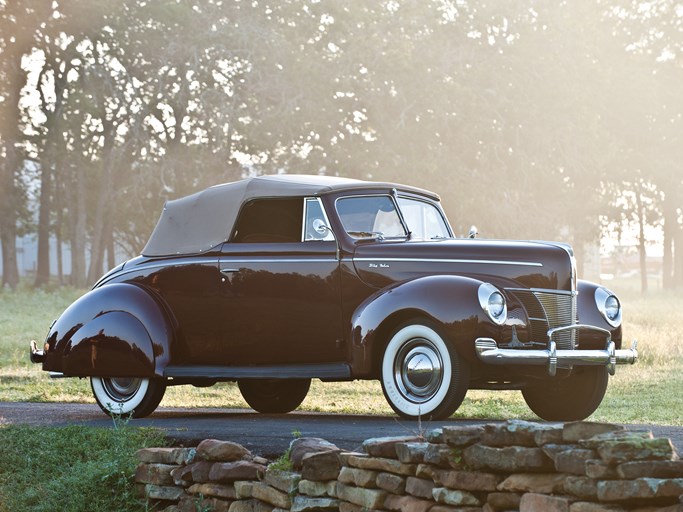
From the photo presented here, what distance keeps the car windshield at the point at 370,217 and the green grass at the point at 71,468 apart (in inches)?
100

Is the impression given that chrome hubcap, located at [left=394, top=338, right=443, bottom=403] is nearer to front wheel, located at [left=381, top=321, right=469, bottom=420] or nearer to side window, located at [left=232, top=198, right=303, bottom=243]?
front wheel, located at [left=381, top=321, right=469, bottom=420]

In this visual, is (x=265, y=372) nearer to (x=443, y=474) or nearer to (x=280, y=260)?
(x=280, y=260)

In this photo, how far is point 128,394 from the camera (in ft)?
37.0

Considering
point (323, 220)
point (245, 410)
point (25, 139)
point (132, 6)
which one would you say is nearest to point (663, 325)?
point (245, 410)

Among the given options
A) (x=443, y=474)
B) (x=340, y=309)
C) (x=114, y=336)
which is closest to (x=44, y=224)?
(x=114, y=336)

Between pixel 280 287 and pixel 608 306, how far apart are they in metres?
2.88

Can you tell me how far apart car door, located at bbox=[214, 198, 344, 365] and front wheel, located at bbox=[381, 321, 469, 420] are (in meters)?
0.81

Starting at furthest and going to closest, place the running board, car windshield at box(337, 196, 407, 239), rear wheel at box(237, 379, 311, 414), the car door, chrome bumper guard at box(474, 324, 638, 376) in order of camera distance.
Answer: rear wheel at box(237, 379, 311, 414), car windshield at box(337, 196, 407, 239), the car door, the running board, chrome bumper guard at box(474, 324, 638, 376)

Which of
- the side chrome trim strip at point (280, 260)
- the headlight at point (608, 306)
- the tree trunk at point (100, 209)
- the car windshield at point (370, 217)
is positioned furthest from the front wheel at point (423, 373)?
the tree trunk at point (100, 209)

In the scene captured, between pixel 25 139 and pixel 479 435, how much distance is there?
38.1 meters

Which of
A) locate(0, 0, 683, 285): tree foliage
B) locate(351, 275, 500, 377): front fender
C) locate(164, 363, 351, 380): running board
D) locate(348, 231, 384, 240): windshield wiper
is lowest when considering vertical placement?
locate(164, 363, 351, 380): running board

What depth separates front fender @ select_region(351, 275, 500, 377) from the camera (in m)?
8.91

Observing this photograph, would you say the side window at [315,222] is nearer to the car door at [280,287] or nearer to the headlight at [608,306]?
the car door at [280,287]

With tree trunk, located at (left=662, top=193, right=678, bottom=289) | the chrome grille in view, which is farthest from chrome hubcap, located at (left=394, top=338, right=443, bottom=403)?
tree trunk, located at (left=662, top=193, right=678, bottom=289)
